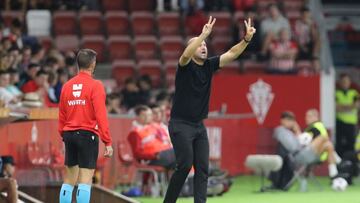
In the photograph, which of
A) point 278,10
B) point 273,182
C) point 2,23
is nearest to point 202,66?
point 273,182

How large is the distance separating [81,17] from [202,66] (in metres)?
12.4

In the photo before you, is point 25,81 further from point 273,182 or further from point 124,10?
point 124,10

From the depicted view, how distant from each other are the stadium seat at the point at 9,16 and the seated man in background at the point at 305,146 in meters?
6.89

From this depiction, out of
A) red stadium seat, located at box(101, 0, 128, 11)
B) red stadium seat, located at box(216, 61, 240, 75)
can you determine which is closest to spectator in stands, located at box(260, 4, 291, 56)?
red stadium seat, located at box(216, 61, 240, 75)

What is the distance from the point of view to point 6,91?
786 inches

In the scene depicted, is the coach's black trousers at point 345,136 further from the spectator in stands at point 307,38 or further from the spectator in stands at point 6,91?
the spectator in stands at point 6,91

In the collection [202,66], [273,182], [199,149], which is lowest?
[273,182]

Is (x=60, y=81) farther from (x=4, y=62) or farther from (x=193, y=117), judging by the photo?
(x=193, y=117)

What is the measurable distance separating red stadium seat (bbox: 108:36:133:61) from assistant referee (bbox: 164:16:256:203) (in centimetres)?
1183

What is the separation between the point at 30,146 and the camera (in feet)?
59.9

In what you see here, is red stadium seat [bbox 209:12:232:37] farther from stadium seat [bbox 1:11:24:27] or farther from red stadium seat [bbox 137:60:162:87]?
stadium seat [bbox 1:11:24:27]

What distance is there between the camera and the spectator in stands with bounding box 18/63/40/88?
70.3 ft

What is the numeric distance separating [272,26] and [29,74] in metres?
6.61

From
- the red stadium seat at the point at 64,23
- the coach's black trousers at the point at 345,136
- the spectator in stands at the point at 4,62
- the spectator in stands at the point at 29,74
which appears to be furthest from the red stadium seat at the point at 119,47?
the spectator in stands at the point at 4,62
